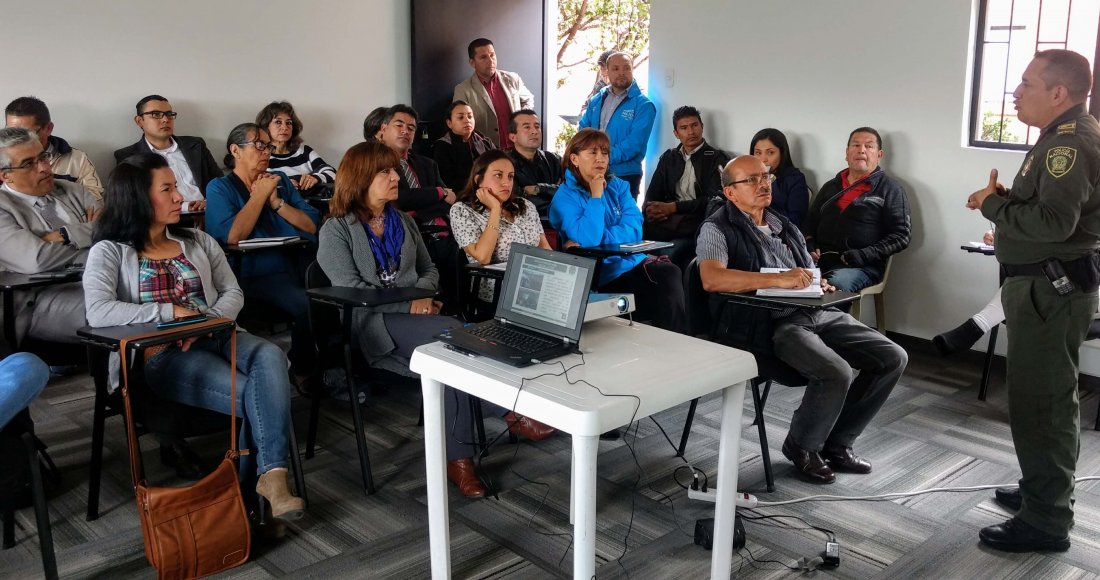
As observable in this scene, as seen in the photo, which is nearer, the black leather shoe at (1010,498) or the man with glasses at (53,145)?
the black leather shoe at (1010,498)

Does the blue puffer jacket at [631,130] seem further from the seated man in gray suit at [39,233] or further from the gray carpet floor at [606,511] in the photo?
the seated man in gray suit at [39,233]

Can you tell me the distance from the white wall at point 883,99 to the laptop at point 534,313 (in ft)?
10.1

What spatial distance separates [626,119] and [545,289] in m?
3.71

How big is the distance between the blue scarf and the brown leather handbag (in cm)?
99

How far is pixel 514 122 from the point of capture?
557 cm

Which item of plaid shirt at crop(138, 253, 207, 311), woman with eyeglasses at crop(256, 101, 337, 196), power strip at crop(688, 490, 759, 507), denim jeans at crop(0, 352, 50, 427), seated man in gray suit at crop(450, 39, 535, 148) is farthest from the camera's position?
seated man in gray suit at crop(450, 39, 535, 148)

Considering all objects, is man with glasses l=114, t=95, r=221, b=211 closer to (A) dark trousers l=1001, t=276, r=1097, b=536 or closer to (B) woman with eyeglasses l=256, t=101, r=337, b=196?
(B) woman with eyeglasses l=256, t=101, r=337, b=196

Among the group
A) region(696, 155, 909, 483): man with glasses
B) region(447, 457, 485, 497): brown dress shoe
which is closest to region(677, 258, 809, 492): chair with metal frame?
region(696, 155, 909, 483): man with glasses

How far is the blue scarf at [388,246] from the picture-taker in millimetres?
3398

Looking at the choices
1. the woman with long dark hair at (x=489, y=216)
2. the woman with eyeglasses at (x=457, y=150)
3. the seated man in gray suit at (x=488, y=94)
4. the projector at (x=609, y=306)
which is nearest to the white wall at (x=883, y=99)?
the seated man in gray suit at (x=488, y=94)

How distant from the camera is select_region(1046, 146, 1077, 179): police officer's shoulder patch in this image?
8.25ft

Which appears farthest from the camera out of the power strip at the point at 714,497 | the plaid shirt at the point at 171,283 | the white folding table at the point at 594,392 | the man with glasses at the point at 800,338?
the man with glasses at the point at 800,338

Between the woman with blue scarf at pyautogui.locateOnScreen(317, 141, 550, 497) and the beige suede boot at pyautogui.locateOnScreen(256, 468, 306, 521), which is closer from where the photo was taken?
the beige suede boot at pyautogui.locateOnScreen(256, 468, 306, 521)

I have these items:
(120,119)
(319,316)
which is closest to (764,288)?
(319,316)
